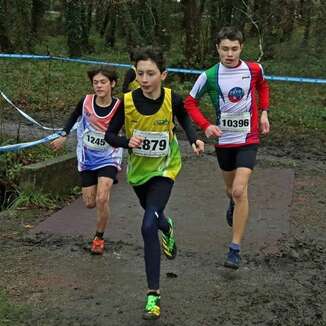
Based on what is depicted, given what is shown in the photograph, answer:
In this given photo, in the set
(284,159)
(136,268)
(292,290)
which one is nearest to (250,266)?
(292,290)

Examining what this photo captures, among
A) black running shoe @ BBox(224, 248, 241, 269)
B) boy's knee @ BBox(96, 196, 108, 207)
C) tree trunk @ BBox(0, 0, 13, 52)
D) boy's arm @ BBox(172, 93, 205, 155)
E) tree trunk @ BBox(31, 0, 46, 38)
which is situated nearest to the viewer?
boy's arm @ BBox(172, 93, 205, 155)

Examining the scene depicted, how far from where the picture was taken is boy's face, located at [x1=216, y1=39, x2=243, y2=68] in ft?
17.2

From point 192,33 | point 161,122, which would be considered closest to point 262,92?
point 161,122

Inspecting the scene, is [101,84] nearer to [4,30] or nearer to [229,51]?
[229,51]

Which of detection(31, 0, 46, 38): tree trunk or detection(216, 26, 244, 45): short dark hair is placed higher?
detection(216, 26, 244, 45): short dark hair

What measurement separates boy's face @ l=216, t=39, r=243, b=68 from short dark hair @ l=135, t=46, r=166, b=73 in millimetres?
992

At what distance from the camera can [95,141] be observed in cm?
560

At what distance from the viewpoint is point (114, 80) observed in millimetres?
5605

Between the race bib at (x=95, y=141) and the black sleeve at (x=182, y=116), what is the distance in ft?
3.67

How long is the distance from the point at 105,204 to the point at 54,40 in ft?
94.9

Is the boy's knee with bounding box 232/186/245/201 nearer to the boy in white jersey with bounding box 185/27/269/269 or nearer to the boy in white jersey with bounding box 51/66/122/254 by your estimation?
the boy in white jersey with bounding box 185/27/269/269

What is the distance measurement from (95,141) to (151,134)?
1.18m

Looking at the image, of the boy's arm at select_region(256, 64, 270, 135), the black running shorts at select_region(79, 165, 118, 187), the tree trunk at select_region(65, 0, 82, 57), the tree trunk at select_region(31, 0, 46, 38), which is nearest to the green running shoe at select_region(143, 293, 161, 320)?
the black running shorts at select_region(79, 165, 118, 187)

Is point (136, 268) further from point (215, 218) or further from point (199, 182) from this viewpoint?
point (199, 182)
